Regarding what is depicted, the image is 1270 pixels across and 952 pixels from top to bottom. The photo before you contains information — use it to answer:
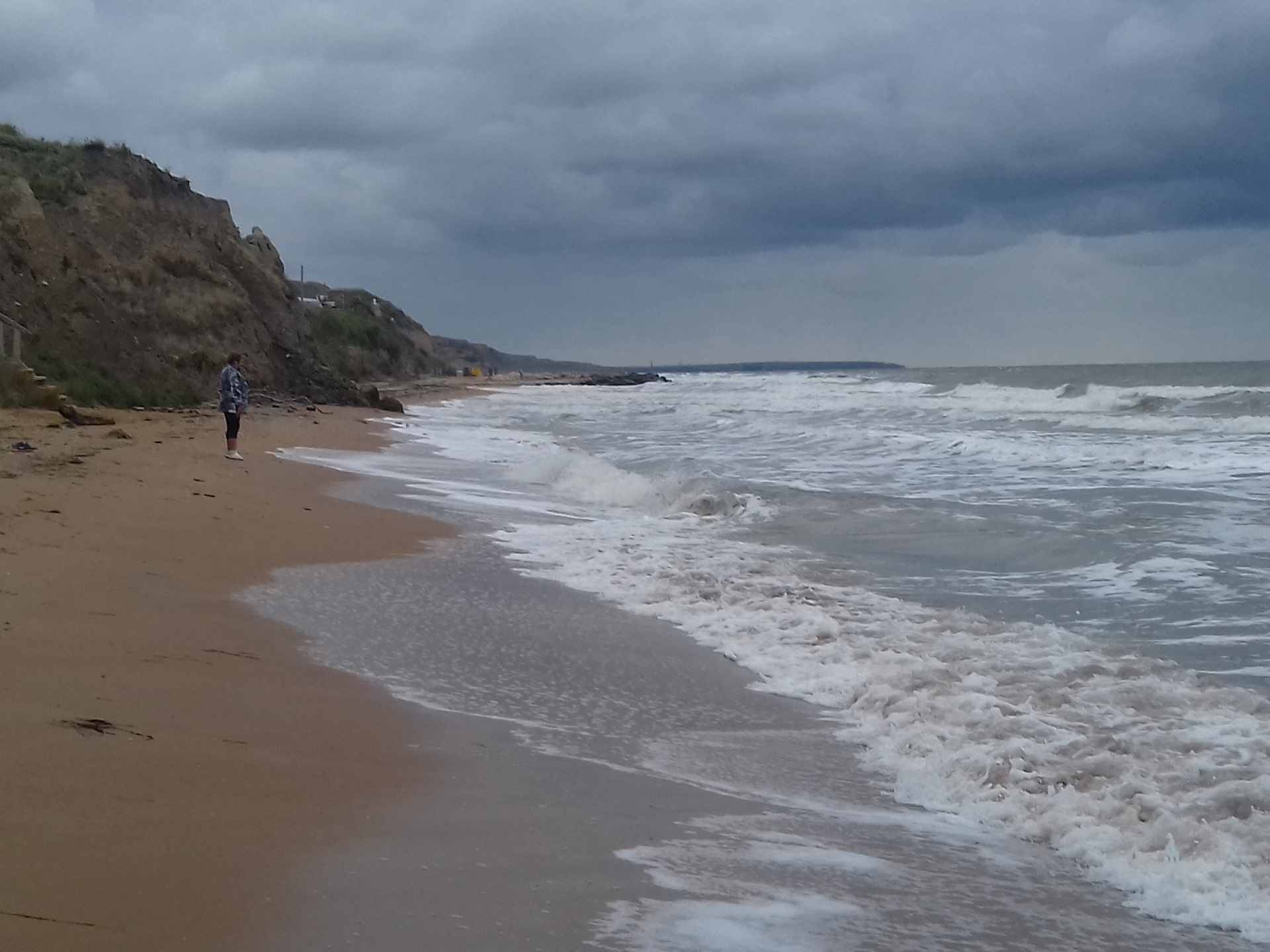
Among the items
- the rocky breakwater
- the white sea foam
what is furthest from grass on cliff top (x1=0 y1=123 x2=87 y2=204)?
the rocky breakwater

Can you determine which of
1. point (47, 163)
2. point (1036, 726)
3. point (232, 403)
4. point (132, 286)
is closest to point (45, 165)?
point (47, 163)

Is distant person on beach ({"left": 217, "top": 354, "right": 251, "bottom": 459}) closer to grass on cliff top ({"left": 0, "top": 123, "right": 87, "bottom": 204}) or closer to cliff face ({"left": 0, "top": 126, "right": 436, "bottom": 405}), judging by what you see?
cliff face ({"left": 0, "top": 126, "right": 436, "bottom": 405})

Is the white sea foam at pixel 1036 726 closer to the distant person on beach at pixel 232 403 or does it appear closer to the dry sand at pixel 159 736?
the dry sand at pixel 159 736

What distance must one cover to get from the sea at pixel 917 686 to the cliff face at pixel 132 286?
29.8ft

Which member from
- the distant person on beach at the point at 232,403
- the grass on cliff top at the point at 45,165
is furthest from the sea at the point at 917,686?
the grass on cliff top at the point at 45,165

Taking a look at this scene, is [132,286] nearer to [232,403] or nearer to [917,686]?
[232,403]

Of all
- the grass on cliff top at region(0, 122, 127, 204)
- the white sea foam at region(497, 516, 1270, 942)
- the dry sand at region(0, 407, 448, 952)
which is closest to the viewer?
the dry sand at region(0, 407, 448, 952)

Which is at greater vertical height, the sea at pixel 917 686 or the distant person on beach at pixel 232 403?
the distant person on beach at pixel 232 403

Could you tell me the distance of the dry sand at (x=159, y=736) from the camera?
291cm

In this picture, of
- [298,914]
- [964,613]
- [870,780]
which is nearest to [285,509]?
[964,613]

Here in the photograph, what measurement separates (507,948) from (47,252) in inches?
926

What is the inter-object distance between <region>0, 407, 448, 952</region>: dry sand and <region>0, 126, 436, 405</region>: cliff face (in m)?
14.3

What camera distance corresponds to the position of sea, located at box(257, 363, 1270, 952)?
3643mm

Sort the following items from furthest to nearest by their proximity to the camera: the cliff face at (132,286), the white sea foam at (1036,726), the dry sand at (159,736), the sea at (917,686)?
the cliff face at (132,286) → the white sea foam at (1036,726) → the sea at (917,686) → the dry sand at (159,736)
